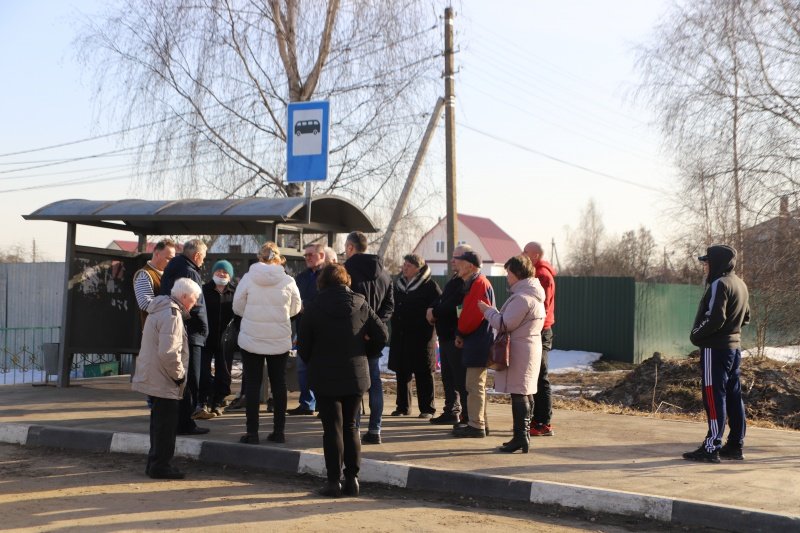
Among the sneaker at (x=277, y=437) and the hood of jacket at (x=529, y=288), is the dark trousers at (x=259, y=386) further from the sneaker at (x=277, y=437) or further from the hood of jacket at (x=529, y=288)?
the hood of jacket at (x=529, y=288)

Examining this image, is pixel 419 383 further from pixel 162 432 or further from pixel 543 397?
pixel 162 432

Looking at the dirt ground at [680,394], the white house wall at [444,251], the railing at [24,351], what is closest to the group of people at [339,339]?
the dirt ground at [680,394]

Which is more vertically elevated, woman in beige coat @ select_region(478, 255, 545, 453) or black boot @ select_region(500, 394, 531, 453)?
woman in beige coat @ select_region(478, 255, 545, 453)

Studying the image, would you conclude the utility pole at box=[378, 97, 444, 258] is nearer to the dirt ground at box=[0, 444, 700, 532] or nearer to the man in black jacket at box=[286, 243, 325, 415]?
the man in black jacket at box=[286, 243, 325, 415]

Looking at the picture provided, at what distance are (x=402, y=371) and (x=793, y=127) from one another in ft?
36.5

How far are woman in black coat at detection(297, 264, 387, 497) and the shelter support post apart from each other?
6388mm

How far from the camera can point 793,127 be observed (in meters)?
16.7

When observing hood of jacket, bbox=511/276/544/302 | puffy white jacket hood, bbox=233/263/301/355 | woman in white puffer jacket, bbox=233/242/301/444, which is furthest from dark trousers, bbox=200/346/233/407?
hood of jacket, bbox=511/276/544/302

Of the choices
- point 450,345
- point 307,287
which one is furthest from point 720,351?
point 307,287

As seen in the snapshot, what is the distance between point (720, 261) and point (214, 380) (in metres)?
5.62

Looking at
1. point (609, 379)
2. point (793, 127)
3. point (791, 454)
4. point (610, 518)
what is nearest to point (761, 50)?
point (793, 127)

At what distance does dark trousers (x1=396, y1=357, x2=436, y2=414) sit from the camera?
9.61 m

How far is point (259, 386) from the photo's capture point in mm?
7867

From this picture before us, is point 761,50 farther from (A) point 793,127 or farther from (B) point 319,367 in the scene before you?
(B) point 319,367
